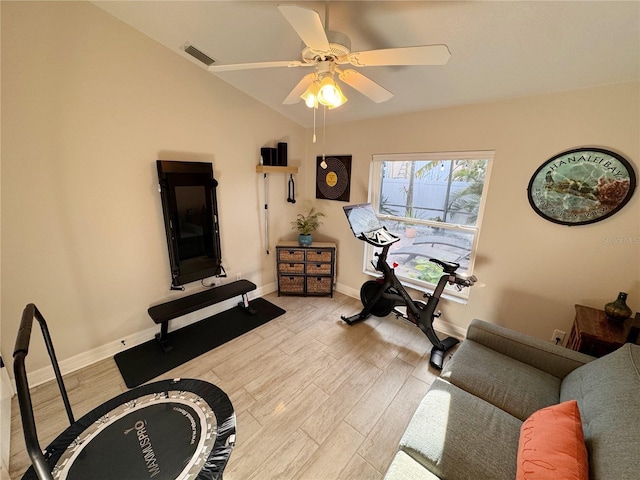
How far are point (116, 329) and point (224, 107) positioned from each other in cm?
244

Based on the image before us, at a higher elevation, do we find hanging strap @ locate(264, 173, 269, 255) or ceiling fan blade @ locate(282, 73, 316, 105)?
ceiling fan blade @ locate(282, 73, 316, 105)

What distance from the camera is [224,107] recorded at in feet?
9.11

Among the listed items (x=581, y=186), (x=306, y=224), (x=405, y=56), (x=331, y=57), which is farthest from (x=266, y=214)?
(x=581, y=186)

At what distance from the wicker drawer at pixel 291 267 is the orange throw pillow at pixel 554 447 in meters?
2.63

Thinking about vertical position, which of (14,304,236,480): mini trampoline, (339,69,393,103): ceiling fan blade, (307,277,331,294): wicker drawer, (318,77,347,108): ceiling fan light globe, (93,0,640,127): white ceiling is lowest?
(307,277,331,294): wicker drawer

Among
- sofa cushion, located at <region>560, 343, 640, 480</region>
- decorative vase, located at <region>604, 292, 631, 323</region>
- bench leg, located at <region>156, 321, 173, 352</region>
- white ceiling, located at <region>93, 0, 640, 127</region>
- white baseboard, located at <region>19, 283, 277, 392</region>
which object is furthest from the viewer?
bench leg, located at <region>156, 321, 173, 352</region>

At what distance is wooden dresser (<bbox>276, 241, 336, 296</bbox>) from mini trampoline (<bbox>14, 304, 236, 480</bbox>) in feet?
6.97

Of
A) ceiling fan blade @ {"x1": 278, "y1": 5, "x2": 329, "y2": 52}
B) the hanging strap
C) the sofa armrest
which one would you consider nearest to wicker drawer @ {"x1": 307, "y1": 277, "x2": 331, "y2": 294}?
the hanging strap

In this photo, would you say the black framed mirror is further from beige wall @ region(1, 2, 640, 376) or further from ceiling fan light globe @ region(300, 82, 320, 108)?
ceiling fan light globe @ region(300, 82, 320, 108)

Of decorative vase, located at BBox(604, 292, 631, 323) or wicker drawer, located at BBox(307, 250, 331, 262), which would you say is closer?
decorative vase, located at BBox(604, 292, 631, 323)

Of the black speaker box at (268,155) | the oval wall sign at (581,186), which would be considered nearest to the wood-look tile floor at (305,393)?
the oval wall sign at (581,186)

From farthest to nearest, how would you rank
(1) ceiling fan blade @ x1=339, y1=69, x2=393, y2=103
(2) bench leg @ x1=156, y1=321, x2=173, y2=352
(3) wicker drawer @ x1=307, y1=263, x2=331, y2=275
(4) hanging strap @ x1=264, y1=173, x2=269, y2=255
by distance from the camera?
(3) wicker drawer @ x1=307, y1=263, x2=331, y2=275 → (4) hanging strap @ x1=264, y1=173, x2=269, y2=255 → (2) bench leg @ x1=156, y1=321, x2=173, y2=352 → (1) ceiling fan blade @ x1=339, y1=69, x2=393, y2=103

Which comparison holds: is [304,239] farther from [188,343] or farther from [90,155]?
[90,155]

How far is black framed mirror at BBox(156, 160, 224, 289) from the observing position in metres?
2.48
